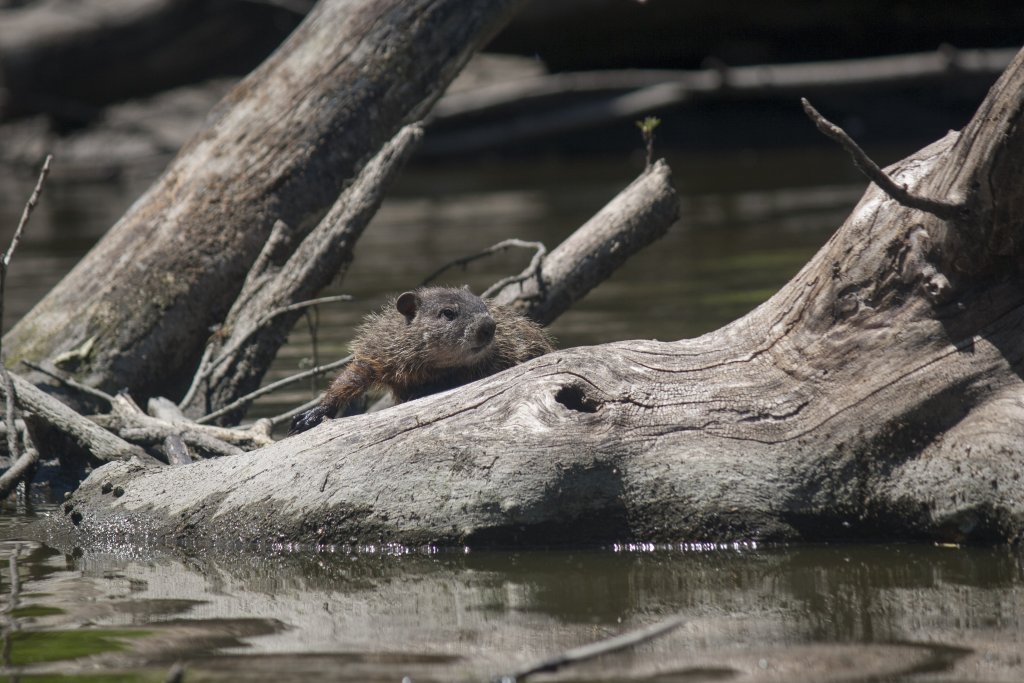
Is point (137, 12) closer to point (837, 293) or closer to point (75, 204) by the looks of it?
point (75, 204)

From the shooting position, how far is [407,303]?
6.75m

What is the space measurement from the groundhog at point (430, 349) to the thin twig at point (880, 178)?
7.93 feet

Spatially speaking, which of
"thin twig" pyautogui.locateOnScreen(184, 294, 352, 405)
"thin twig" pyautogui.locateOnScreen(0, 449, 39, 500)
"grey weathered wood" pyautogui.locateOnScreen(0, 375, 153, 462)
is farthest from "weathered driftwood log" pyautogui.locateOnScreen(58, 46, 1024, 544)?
"thin twig" pyautogui.locateOnScreen(184, 294, 352, 405)

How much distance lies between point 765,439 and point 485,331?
1.77 m

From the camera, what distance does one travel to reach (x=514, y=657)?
3.68 metres

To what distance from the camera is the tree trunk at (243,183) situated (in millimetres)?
7207

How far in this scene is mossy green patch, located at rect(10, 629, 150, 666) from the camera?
3.80 metres

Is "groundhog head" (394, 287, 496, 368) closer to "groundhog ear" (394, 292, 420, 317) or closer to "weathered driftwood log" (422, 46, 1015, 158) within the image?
"groundhog ear" (394, 292, 420, 317)

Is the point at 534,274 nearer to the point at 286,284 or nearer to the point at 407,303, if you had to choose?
the point at 407,303

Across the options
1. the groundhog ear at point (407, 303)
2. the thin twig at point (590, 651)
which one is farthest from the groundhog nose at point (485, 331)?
the thin twig at point (590, 651)

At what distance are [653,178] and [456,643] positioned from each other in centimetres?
387

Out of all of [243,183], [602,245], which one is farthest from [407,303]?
[243,183]

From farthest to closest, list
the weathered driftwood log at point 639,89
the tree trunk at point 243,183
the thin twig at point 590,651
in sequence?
the weathered driftwood log at point 639,89
the tree trunk at point 243,183
the thin twig at point 590,651

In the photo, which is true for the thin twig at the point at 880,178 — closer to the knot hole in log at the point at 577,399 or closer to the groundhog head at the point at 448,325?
the knot hole in log at the point at 577,399
